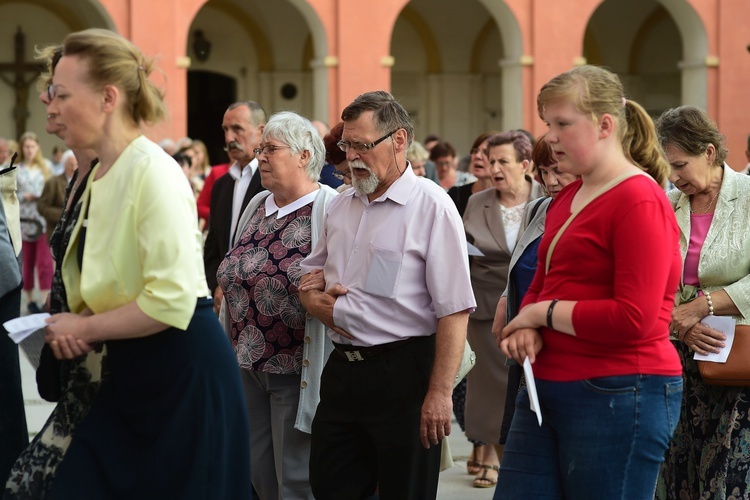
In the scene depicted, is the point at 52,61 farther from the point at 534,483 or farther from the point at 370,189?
the point at 534,483

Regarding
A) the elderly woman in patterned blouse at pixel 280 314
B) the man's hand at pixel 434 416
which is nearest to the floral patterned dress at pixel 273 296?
the elderly woman in patterned blouse at pixel 280 314

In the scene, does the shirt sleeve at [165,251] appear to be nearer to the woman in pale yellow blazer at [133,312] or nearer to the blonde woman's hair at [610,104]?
the woman in pale yellow blazer at [133,312]

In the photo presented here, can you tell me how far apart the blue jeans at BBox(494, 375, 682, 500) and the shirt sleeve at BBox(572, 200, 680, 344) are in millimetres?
167

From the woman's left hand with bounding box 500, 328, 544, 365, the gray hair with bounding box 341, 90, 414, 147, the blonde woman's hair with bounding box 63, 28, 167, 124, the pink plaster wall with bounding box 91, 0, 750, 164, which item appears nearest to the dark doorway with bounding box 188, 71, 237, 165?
the pink plaster wall with bounding box 91, 0, 750, 164

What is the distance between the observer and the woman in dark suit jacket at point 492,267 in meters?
7.38

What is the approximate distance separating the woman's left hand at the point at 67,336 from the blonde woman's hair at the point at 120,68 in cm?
62

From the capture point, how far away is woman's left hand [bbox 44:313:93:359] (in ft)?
11.6

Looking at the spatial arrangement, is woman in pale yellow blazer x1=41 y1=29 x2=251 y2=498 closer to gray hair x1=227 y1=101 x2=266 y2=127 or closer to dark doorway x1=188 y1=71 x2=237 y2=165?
gray hair x1=227 y1=101 x2=266 y2=127

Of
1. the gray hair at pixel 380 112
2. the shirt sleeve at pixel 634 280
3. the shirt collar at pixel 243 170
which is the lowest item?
the shirt sleeve at pixel 634 280

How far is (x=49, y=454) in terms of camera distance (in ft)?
12.0

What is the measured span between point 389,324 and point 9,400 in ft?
4.71

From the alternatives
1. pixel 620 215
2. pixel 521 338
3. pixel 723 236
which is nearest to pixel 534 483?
pixel 521 338

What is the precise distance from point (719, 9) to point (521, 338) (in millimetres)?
21792

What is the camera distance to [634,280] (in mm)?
3502
